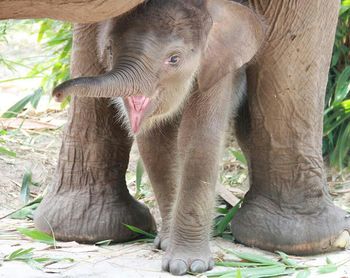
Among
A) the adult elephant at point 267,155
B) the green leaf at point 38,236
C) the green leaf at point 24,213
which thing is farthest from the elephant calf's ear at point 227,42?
the green leaf at point 24,213

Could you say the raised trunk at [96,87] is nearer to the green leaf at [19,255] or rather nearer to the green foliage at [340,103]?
the green leaf at [19,255]

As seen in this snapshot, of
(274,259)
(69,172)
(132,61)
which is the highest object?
(132,61)

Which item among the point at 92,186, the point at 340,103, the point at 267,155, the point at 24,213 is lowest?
Answer: the point at 24,213

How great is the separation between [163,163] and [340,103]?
1231 millimetres

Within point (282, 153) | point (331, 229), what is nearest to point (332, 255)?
point (331, 229)

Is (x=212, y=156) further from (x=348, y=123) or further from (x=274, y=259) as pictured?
(x=348, y=123)

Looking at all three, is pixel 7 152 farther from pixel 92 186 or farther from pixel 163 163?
pixel 163 163

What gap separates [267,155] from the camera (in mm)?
4215

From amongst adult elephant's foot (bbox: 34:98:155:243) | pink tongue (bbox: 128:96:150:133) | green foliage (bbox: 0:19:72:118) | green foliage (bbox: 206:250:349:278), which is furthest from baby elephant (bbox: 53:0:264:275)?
green foliage (bbox: 0:19:72:118)

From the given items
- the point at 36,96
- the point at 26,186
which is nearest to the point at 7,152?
the point at 26,186

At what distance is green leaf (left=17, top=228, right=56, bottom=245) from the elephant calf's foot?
1.91ft

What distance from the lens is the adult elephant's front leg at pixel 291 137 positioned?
4027 mm

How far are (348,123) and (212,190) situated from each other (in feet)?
4.80

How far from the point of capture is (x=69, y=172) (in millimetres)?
4398
